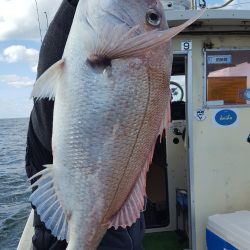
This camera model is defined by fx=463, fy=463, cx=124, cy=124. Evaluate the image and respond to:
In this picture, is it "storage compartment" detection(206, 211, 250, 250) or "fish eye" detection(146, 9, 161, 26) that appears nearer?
"fish eye" detection(146, 9, 161, 26)

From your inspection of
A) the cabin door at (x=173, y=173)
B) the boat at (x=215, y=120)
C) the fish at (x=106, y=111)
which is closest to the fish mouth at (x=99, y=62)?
the fish at (x=106, y=111)

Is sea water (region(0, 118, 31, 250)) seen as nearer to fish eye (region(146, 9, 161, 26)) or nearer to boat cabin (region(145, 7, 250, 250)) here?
boat cabin (region(145, 7, 250, 250))

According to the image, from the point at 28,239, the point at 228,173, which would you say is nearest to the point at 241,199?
the point at 228,173

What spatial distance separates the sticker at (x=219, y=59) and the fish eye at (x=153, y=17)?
11.5ft

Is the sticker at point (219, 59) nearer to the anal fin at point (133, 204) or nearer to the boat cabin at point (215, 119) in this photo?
the boat cabin at point (215, 119)

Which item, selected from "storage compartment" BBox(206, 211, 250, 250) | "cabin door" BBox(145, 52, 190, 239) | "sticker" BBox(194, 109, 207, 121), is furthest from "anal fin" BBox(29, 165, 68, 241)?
"cabin door" BBox(145, 52, 190, 239)

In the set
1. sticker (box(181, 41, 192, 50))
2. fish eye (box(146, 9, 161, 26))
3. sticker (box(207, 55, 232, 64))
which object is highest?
sticker (box(181, 41, 192, 50))

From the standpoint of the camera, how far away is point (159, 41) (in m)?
1.55

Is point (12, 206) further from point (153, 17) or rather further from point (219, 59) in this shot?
point (153, 17)

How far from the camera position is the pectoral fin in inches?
64.7

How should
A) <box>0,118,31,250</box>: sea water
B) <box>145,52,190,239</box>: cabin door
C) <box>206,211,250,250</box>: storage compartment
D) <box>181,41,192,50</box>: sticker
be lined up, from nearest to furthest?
<box>206,211,250,250</box>: storage compartment → <box>181,41,192,50</box>: sticker → <box>145,52,190,239</box>: cabin door → <box>0,118,31,250</box>: sea water

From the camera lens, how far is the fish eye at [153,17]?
1.66 meters

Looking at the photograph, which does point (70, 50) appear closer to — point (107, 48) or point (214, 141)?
point (107, 48)

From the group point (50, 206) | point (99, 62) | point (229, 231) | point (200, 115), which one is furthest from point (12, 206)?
point (99, 62)
